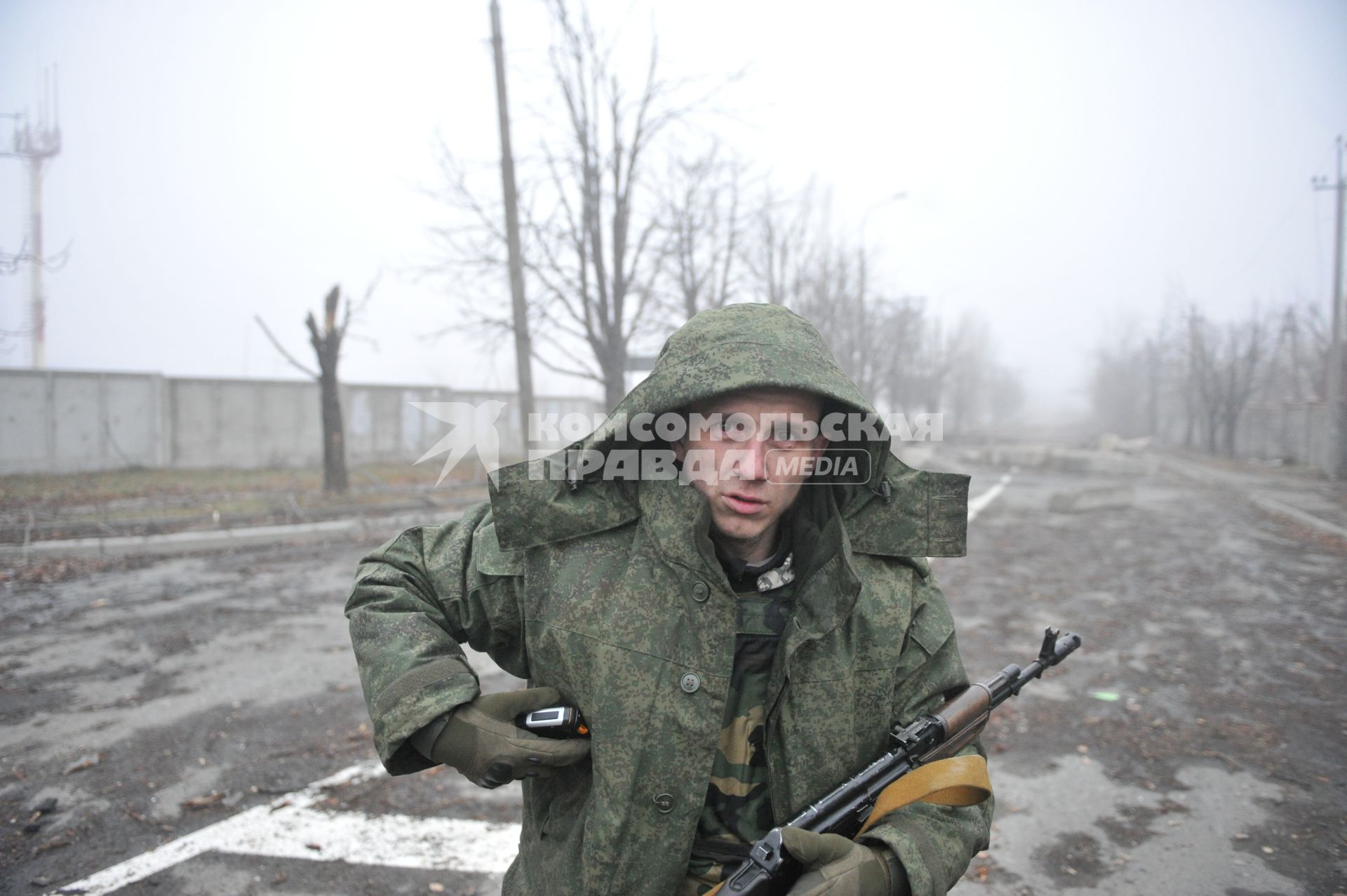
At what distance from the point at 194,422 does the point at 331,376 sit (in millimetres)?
7604

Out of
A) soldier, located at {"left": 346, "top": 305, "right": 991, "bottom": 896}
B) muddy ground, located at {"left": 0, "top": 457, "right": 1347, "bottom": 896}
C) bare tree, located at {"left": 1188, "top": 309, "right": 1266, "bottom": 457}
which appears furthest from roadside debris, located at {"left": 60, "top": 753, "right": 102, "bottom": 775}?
bare tree, located at {"left": 1188, "top": 309, "right": 1266, "bottom": 457}

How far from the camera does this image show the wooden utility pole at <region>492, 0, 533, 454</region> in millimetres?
9602

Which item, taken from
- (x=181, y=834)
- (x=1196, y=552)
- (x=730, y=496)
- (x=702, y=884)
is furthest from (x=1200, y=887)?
(x=1196, y=552)

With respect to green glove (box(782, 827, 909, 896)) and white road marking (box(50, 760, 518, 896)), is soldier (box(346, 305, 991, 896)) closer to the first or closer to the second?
green glove (box(782, 827, 909, 896))

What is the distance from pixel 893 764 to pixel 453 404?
68.7ft

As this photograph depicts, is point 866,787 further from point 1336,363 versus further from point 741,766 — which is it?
point 1336,363

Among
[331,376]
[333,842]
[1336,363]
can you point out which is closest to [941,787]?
[333,842]

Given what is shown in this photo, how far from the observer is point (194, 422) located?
17328mm

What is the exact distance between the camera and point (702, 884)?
1.51 meters

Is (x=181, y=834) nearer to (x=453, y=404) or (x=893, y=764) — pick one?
(x=893, y=764)

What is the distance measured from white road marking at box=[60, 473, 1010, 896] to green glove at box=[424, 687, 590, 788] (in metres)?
1.78

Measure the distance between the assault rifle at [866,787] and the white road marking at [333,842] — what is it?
1.91m

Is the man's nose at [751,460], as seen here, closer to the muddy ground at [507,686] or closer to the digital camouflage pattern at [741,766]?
the digital camouflage pattern at [741,766]

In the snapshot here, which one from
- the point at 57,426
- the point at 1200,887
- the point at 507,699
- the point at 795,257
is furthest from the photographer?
the point at 795,257
